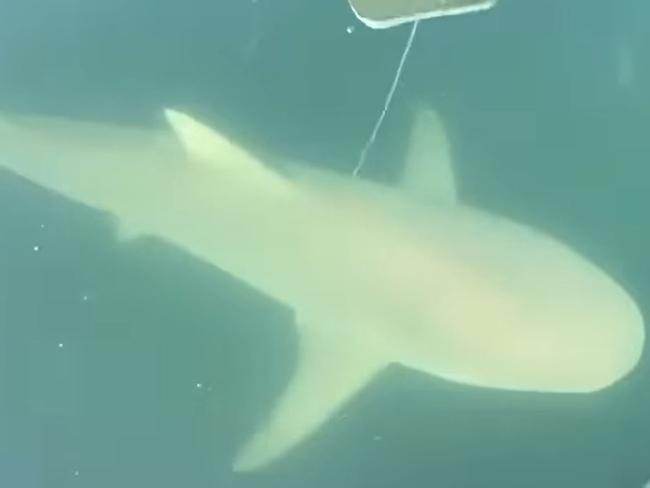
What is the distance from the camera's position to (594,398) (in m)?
1.04

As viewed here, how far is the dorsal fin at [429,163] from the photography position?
1117 mm

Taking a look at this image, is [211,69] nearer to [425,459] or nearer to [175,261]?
[175,261]

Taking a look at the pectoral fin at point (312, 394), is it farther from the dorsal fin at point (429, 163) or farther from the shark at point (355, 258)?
the dorsal fin at point (429, 163)

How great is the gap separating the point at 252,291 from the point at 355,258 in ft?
0.31

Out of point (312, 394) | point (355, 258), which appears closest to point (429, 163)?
point (355, 258)

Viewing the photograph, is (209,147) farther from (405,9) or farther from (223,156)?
(405,9)

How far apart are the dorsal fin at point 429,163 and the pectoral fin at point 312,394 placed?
151 mm

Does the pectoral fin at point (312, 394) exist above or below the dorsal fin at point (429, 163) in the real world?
below

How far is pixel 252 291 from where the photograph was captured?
1106 millimetres

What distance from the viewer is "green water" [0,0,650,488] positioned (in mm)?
1042

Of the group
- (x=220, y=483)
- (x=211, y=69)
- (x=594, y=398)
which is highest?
(x=211, y=69)

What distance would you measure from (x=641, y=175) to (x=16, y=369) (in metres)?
0.56

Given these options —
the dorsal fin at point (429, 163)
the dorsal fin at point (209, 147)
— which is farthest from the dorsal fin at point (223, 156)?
the dorsal fin at point (429, 163)

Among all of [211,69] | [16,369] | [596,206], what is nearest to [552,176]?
[596,206]
